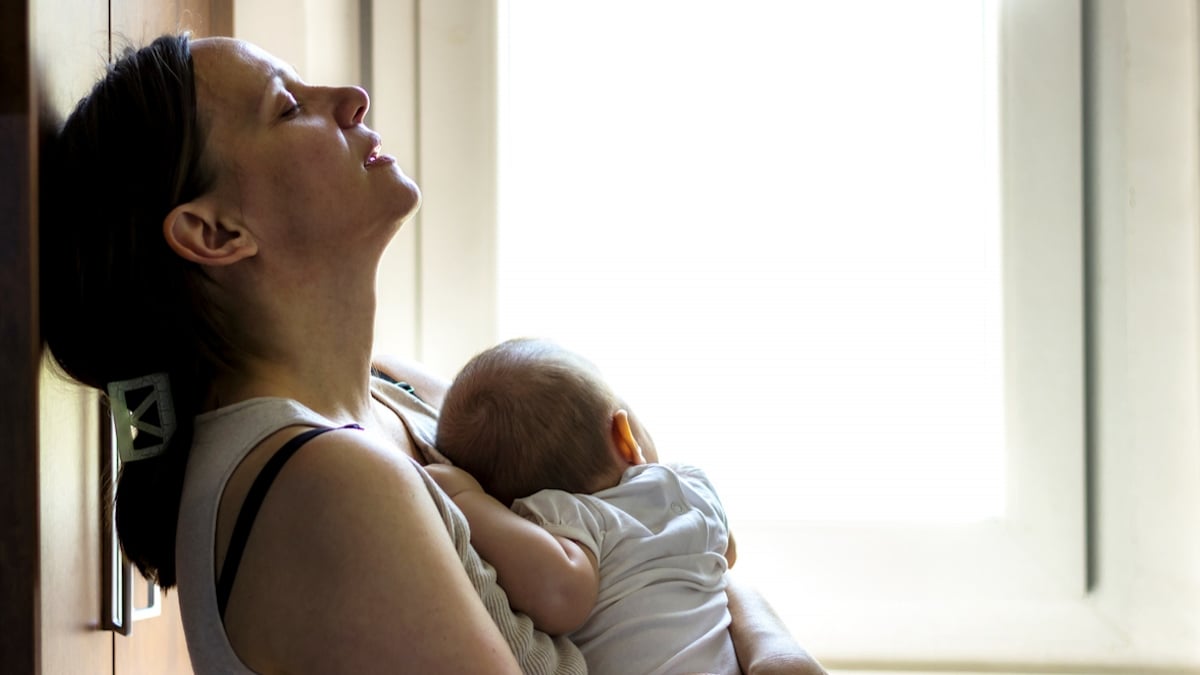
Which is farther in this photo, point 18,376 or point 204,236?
point 204,236

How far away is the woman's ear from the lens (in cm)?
96

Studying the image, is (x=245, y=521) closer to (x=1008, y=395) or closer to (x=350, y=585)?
(x=350, y=585)

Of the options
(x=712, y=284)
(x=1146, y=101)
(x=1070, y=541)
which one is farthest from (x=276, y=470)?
(x=1146, y=101)

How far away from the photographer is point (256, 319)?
1.03 m

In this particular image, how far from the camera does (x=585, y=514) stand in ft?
3.54

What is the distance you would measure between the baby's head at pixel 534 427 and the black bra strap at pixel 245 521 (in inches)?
11.2

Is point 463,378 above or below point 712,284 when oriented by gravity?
below

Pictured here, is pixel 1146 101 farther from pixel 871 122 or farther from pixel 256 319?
pixel 256 319

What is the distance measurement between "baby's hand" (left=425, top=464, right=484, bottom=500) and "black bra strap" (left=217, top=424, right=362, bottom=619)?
0.70 feet

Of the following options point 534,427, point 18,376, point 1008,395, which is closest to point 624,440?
point 534,427

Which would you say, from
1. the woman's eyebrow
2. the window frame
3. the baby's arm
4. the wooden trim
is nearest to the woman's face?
the woman's eyebrow

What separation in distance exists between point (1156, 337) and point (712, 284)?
0.71 m

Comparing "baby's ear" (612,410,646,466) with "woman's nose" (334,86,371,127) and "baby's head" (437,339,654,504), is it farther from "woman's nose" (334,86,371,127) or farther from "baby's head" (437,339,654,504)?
"woman's nose" (334,86,371,127)

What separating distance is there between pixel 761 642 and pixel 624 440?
0.26 m
